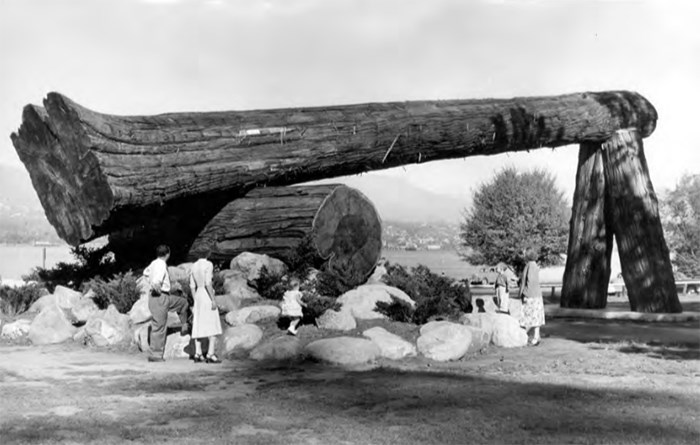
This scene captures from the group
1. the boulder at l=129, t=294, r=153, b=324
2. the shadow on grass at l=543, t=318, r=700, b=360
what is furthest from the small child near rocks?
the shadow on grass at l=543, t=318, r=700, b=360

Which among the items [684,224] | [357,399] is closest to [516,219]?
[684,224]

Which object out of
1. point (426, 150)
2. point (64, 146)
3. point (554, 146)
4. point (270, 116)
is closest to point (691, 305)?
point (554, 146)

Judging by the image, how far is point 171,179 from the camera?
12375mm

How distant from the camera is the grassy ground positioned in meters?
6.40

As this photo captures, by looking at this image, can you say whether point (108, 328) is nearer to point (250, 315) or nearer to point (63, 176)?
point (250, 315)

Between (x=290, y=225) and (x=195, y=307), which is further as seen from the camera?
(x=290, y=225)

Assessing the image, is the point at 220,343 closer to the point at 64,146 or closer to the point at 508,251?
the point at 64,146

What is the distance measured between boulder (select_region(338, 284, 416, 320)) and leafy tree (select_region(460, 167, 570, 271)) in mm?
24146

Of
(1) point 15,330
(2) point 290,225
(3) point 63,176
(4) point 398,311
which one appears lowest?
(1) point 15,330

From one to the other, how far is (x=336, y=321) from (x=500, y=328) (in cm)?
245

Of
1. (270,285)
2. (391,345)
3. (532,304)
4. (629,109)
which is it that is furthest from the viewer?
(629,109)

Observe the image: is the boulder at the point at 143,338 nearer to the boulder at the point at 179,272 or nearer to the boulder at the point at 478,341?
the boulder at the point at 179,272

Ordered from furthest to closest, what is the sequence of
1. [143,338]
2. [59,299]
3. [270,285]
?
[59,299]
[270,285]
[143,338]

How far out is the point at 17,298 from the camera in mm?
14195
